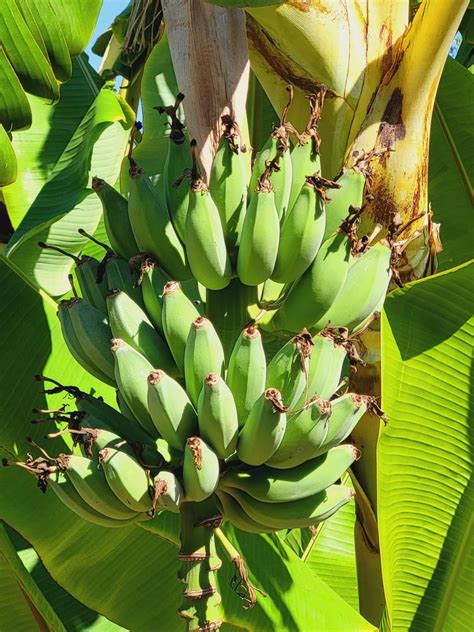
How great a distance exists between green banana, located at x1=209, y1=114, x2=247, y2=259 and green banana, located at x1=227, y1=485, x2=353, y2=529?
28 centimetres

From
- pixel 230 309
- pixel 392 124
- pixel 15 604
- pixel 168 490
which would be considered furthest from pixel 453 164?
pixel 15 604

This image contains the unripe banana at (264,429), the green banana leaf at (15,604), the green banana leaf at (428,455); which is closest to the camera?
the unripe banana at (264,429)

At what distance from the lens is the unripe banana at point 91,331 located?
36.9 inches

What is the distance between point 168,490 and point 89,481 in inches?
3.6

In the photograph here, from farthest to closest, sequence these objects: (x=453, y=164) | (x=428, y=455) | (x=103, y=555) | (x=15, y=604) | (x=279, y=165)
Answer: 1. (x=453, y=164)
2. (x=15, y=604)
3. (x=103, y=555)
4. (x=428, y=455)
5. (x=279, y=165)

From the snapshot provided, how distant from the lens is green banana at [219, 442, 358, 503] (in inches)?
34.6

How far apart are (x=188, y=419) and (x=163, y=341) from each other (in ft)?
0.39

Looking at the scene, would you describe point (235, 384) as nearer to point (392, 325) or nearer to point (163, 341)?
point (163, 341)

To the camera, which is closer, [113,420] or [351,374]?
[113,420]

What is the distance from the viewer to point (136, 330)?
0.91 m

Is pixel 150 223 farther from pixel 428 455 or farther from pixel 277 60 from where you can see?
pixel 428 455

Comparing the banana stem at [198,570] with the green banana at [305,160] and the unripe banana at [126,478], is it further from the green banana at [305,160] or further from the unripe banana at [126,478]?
the green banana at [305,160]

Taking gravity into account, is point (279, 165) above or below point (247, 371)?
above

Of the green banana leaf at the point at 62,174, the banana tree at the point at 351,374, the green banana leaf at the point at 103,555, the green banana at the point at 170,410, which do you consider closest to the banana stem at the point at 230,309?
the banana tree at the point at 351,374
